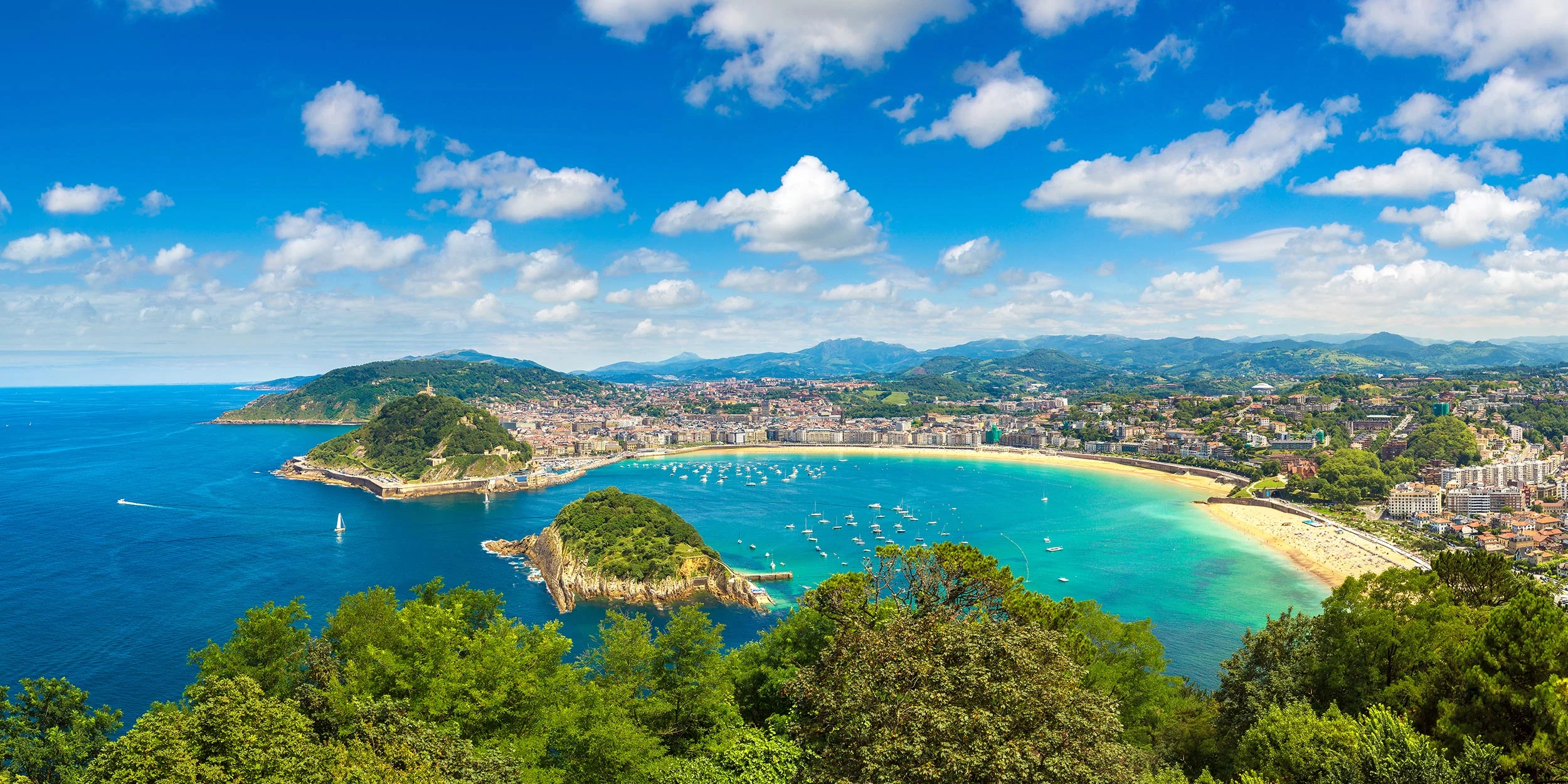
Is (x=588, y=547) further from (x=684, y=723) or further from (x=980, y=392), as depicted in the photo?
(x=980, y=392)

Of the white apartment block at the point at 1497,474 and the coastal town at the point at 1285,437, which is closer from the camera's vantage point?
the coastal town at the point at 1285,437

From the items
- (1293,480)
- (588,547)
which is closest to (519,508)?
(588,547)

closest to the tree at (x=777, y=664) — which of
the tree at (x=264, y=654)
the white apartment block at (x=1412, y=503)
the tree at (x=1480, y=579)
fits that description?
the tree at (x=264, y=654)

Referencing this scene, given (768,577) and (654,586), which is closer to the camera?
(654,586)

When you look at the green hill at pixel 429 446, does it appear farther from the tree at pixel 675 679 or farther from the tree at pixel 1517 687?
the tree at pixel 1517 687

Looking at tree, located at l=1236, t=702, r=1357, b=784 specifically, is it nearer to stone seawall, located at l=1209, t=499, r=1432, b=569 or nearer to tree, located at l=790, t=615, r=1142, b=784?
tree, located at l=790, t=615, r=1142, b=784

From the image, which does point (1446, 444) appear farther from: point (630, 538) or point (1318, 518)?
point (630, 538)

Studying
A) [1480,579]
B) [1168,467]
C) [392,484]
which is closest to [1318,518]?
[1168,467]
